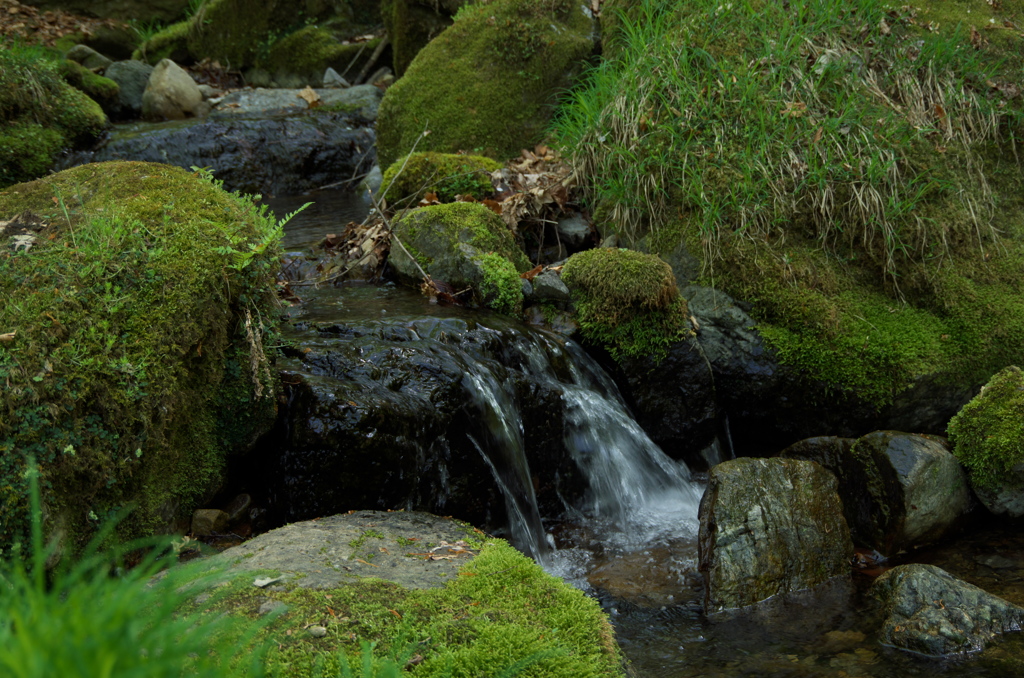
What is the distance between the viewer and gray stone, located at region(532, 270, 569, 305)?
214 inches

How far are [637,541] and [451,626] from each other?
2.46 metres

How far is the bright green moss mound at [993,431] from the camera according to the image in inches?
171

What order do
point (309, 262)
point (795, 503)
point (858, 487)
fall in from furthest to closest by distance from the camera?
1. point (309, 262)
2. point (858, 487)
3. point (795, 503)

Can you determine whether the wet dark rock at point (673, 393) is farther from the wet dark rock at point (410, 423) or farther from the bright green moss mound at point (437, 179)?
the bright green moss mound at point (437, 179)

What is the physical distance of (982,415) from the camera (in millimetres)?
4523

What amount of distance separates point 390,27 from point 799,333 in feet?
33.0

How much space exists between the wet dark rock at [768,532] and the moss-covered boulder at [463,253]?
211 cm

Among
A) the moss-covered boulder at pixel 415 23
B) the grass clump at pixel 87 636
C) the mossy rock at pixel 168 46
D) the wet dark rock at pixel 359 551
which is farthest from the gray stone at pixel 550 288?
the mossy rock at pixel 168 46

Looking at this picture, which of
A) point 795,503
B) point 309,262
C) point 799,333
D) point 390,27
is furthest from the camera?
point 390,27

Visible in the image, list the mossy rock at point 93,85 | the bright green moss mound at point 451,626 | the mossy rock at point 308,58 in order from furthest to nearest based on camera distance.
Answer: the mossy rock at point 308,58 < the mossy rock at point 93,85 < the bright green moss mound at point 451,626

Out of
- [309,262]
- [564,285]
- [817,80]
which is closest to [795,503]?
[564,285]

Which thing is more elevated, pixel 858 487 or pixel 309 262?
pixel 309 262

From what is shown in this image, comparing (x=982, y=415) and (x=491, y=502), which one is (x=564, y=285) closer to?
(x=491, y=502)

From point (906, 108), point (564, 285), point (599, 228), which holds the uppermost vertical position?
point (906, 108)
